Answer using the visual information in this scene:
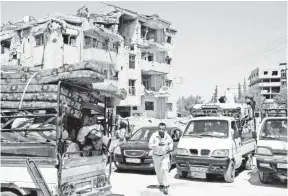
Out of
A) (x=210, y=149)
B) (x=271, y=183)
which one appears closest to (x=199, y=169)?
(x=210, y=149)

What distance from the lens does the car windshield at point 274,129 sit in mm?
9094

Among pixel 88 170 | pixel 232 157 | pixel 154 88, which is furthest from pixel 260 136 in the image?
pixel 154 88

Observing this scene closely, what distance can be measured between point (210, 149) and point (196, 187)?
48.9 inches

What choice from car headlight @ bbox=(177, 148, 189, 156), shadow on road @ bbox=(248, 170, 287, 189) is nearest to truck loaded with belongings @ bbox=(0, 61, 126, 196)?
car headlight @ bbox=(177, 148, 189, 156)

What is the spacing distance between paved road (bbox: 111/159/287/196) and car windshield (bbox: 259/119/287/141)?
4.41 feet

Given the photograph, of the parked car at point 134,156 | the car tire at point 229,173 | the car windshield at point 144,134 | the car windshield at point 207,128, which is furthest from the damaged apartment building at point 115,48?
the car tire at point 229,173

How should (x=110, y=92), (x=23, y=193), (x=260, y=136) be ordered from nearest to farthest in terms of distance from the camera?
(x=23, y=193) < (x=110, y=92) < (x=260, y=136)

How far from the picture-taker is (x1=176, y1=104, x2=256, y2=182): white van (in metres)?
9.33

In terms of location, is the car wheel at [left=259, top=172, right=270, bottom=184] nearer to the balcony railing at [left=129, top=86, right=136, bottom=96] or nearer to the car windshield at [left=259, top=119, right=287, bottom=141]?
the car windshield at [left=259, top=119, right=287, bottom=141]

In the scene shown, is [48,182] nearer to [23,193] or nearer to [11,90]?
[23,193]

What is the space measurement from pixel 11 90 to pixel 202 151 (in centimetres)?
574

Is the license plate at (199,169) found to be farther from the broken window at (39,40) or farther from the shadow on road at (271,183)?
the broken window at (39,40)

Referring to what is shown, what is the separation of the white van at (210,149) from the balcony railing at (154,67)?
3151 centimetres

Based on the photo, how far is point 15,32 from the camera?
34344mm
